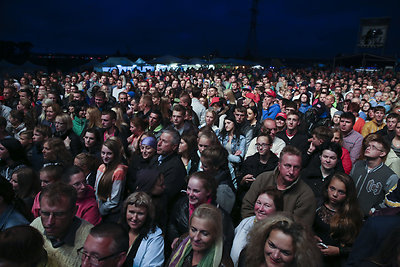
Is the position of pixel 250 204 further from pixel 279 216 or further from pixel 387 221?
pixel 387 221

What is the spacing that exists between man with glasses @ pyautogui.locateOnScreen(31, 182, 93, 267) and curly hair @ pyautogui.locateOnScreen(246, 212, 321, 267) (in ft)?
4.24

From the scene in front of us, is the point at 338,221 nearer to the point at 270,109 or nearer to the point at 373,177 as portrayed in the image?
the point at 373,177

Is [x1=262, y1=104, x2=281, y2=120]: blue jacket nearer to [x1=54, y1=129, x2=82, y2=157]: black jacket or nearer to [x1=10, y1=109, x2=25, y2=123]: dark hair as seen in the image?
[x1=54, y1=129, x2=82, y2=157]: black jacket

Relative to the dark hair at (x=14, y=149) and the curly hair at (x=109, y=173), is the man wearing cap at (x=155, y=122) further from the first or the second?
the dark hair at (x=14, y=149)

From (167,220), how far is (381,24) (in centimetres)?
4317

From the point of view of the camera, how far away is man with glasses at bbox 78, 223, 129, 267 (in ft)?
5.72

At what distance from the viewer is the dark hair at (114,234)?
1.79 m

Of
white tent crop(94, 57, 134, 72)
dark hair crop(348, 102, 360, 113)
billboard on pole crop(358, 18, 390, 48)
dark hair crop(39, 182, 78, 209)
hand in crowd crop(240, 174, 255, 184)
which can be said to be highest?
billboard on pole crop(358, 18, 390, 48)

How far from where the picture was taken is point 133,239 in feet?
7.49

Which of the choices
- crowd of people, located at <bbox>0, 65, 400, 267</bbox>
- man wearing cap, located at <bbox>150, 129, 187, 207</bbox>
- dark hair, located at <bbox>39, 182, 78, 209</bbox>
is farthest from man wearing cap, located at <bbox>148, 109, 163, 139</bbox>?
dark hair, located at <bbox>39, 182, 78, 209</bbox>

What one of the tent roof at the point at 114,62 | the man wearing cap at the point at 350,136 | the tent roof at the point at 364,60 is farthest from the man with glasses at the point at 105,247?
the tent roof at the point at 364,60

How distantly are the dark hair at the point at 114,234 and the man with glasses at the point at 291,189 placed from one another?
4.19 ft

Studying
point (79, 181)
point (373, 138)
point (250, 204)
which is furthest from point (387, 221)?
point (79, 181)

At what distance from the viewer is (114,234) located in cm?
180
